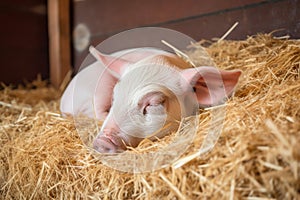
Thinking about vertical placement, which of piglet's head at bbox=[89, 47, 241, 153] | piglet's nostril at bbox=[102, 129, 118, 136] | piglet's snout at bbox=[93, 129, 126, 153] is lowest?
piglet's snout at bbox=[93, 129, 126, 153]

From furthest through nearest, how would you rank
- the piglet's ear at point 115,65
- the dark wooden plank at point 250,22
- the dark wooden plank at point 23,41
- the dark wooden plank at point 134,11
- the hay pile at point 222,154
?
the dark wooden plank at point 23,41 < the dark wooden plank at point 134,11 < the dark wooden plank at point 250,22 < the piglet's ear at point 115,65 < the hay pile at point 222,154

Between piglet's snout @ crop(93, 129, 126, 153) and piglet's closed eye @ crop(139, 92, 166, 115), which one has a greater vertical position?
piglet's closed eye @ crop(139, 92, 166, 115)

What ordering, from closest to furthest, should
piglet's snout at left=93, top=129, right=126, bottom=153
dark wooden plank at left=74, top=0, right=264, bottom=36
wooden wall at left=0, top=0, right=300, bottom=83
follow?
piglet's snout at left=93, top=129, right=126, bottom=153
wooden wall at left=0, top=0, right=300, bottom=83
dark wooden plank at left=74, top=0, right=264, bottom=36

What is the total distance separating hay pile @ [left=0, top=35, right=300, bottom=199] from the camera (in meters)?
1.12

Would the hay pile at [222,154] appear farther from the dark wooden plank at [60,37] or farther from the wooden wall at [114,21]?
the dark wooden plank at [60,37]

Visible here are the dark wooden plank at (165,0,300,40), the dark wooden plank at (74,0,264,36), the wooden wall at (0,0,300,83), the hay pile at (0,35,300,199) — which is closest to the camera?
the hay pile at (0,35,300,199)

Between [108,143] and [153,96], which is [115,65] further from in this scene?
[108,143]

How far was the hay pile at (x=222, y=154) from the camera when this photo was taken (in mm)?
1115

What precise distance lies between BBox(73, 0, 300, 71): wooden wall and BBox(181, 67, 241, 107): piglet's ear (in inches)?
29.2

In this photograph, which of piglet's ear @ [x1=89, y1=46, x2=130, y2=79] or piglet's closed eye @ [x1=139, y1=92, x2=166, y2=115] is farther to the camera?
piglet's ear @ [x1=89, y1=46, x2=130, y2=79]

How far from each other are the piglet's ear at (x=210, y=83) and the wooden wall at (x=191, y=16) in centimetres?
74

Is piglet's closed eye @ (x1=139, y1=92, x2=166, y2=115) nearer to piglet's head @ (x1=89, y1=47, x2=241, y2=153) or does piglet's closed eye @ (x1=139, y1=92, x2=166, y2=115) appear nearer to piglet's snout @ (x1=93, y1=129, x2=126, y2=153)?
piglet's head @ (x1=89, y1=47, x2=241, y2=153)

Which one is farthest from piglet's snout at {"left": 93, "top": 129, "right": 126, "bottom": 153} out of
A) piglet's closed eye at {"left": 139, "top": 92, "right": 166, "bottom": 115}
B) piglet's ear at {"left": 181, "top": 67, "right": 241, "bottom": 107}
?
piglet's ear at {"left": 181, "top": 67, "right": 241, "bottom": 107}

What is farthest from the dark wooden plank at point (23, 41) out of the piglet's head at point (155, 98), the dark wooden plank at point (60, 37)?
the piglet's head at point (155, 98)
